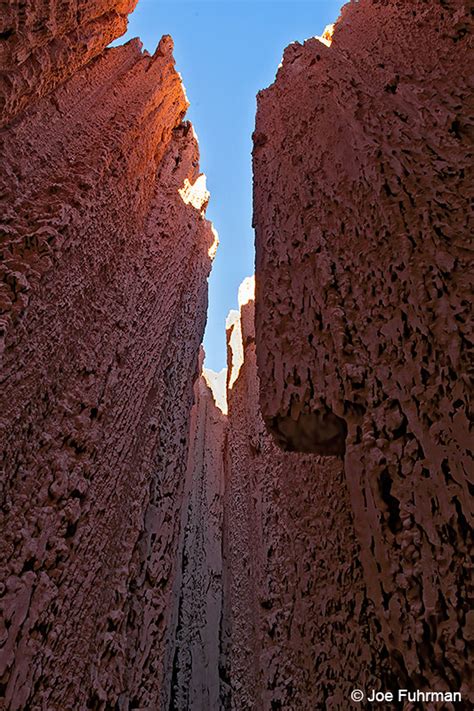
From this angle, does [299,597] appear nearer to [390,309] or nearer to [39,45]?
[390,309]

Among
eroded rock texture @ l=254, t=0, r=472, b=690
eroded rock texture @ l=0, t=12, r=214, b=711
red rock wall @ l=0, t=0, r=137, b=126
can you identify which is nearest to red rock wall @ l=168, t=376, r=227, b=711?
eroded rock texture @ l=0, t=12, r=214, b=711

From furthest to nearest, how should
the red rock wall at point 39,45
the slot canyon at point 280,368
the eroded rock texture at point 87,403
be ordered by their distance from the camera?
the red rock wall at point 39,45 → the eroded rock texture at point 87,403 → the slot canyon at point 280,368

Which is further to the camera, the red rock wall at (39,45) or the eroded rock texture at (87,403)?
the red rock wall at (39,45)

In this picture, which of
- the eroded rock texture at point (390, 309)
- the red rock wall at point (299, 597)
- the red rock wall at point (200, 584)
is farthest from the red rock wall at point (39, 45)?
the red rock wall at point (200, 584)

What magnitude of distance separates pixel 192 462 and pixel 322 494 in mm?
3575

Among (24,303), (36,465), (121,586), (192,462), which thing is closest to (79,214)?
(24,303)

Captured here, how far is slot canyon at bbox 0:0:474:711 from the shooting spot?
97 cm

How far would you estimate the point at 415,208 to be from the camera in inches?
50.4

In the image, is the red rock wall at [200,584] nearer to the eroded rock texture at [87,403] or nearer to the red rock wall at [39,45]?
the eroded rock texture at [87,403]

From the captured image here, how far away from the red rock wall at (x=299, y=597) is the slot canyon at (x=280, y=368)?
1 cm

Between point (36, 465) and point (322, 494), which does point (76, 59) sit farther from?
point (322, 494)

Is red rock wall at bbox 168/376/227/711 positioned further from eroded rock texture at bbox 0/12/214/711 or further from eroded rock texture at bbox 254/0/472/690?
eroded rock texture at bbox 254/0/472/690

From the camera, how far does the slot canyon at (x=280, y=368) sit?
968mm

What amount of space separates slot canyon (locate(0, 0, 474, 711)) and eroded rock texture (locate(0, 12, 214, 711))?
0.04ft
